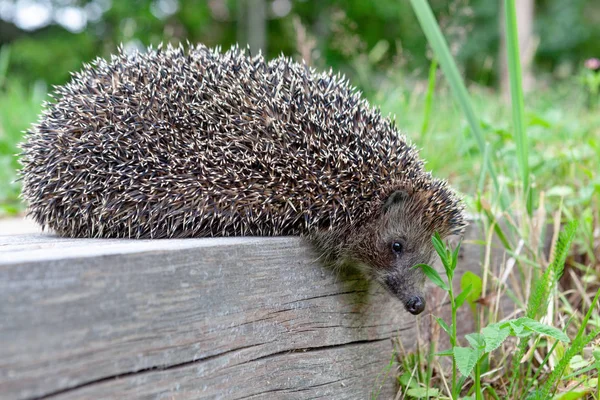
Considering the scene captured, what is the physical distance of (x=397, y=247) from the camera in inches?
150

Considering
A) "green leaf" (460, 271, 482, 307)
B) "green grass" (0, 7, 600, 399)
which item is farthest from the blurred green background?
"green leaf" (460, 271, 482, 307)

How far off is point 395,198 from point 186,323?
163 centimetres

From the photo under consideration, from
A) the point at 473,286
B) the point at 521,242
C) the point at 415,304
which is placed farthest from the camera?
the point at 521,242

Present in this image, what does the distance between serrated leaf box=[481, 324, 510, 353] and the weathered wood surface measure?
0.83 meters

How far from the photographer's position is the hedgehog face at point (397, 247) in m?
3.71

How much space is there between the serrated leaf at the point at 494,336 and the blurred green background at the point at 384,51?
202 centimetres

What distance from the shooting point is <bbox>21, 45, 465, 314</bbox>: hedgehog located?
3.61 m

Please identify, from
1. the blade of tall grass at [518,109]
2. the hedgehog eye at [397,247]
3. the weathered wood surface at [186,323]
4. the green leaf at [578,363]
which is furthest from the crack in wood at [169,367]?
the blade of tall grass at [518,109]

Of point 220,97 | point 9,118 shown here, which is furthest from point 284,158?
point 9,118

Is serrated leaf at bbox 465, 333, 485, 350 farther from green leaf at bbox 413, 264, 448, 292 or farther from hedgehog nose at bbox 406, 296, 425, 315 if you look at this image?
hedgehog nose at bbox 406, 296, 425, 315

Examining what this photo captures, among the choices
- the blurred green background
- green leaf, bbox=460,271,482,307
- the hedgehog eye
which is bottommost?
green leaf, bbox=460,271,482,307

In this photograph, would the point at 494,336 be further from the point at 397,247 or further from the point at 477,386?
the point at 397,247

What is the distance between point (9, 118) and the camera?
339 inches

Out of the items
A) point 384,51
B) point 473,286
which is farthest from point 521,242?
point 384,51
